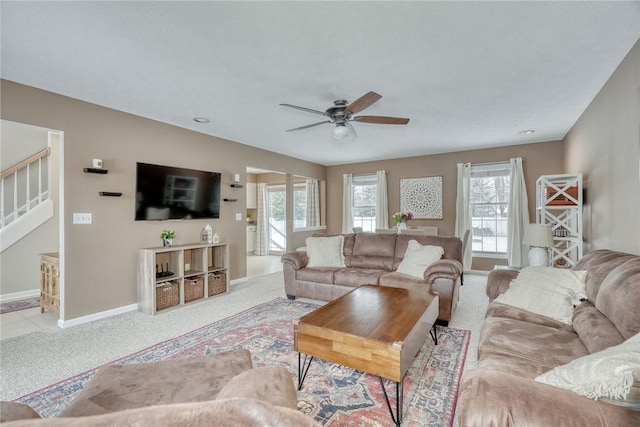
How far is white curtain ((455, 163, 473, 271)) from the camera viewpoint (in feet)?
19.0

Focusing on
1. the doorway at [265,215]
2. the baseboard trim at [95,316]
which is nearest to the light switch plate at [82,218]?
the baseboard trim at [95,316]

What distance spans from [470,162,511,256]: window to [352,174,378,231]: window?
7.14ft

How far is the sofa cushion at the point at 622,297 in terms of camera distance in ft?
4.63

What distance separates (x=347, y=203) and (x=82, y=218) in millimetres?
5278

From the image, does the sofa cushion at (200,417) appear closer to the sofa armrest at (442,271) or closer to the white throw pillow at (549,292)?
the white throw pillow at (549,292)

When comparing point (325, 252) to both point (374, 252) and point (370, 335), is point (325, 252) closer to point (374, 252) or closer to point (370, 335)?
point (374, 252)

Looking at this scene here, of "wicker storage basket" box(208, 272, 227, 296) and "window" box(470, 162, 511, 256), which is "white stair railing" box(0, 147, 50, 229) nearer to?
"wicker storage basket" box(208, 272, 227, 296)

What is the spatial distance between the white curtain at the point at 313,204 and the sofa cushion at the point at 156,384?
6.04 m

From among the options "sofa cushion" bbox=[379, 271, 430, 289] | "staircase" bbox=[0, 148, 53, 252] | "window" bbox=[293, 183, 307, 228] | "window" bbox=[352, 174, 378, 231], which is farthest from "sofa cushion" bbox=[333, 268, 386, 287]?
"staircase" bbox=[0, 148, 53, 252]

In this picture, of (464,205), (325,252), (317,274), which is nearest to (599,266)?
(317,274)

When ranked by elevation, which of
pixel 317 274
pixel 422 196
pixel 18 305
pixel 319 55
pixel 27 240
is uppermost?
pixel 319 55

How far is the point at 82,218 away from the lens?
3320 mm

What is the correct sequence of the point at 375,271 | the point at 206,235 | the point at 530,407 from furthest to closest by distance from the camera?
1. the point at 206,235
2. the point at 375,271
3. the point at 530,407

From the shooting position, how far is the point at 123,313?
11.9ft
